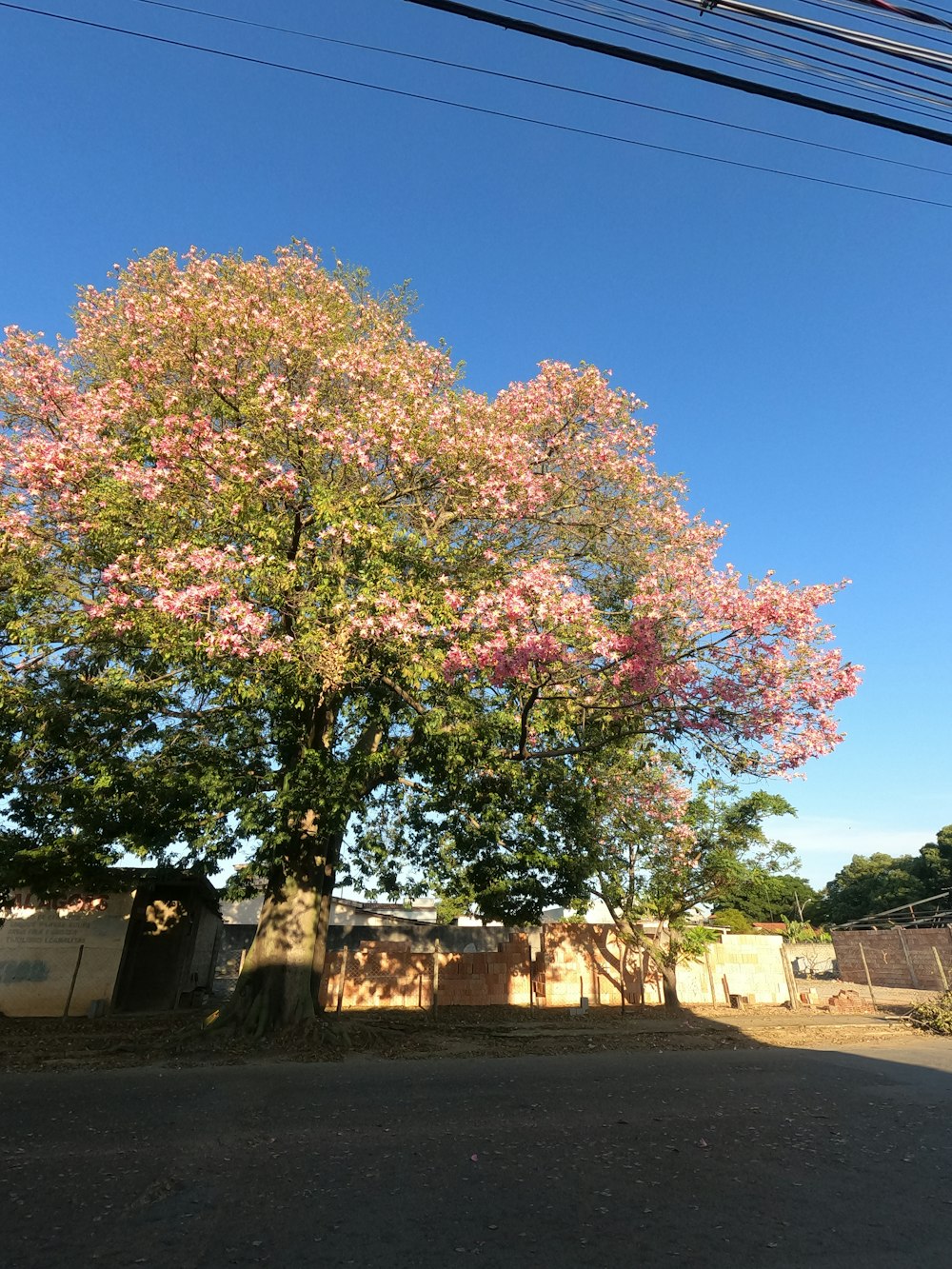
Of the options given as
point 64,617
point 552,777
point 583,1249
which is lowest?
point 583,1249

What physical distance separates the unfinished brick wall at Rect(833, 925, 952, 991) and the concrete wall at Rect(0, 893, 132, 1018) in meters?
25.2

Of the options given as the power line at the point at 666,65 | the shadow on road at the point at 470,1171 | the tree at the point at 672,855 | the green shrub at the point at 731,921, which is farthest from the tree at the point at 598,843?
the green shrub at the point at 731,921

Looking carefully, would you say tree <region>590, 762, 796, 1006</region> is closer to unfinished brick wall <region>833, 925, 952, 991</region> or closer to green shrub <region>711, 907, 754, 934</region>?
unfinished brick wall <region>833, 925, 952, 991</region>

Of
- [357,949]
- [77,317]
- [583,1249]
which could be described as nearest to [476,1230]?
[583,1249]

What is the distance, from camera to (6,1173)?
492 centimetres

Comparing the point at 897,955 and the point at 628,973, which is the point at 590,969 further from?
the point at 897,955

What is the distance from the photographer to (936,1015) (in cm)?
1630

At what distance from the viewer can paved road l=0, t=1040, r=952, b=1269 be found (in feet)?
12.8

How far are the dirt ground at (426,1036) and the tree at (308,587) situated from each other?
120 cm

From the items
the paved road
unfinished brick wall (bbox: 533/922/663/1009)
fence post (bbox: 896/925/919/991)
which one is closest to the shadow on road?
the paved road

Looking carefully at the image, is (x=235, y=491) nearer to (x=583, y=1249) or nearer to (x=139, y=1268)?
(x=139, y=1268)

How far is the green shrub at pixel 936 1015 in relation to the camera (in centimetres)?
1590

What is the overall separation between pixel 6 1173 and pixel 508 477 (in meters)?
9.98

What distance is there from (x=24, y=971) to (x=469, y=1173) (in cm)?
1735
